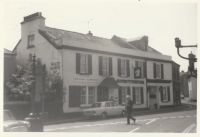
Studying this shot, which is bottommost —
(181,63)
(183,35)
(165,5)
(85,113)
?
(85,113)

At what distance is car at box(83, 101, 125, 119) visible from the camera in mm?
15188

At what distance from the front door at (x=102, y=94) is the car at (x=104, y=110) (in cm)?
128

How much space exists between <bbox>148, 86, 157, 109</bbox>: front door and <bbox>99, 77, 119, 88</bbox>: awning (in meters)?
1.84

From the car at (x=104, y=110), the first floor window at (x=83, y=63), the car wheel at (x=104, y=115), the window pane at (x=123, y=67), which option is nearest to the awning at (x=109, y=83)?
the window pane at (x=123, y=67)

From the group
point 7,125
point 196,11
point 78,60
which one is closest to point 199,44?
point 196,11

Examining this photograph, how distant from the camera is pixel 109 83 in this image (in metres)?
17.6

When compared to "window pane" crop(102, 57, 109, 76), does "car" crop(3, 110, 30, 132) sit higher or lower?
lower

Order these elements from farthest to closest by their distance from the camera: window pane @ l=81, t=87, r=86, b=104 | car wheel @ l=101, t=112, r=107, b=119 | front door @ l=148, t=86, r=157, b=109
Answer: front door @ l=148, t=86, r=157, b=109, window pane @ l=81, t=87, r=86, b=104, car wheel @ l=101, t=112, r=107, b=119

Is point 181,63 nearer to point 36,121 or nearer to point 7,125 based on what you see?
point 36,121

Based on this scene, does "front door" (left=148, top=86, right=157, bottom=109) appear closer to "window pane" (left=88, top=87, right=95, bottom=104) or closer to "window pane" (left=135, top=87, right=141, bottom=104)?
"window pane" (left=135, top=87, right=141, bottom=104)

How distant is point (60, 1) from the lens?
30.5ft

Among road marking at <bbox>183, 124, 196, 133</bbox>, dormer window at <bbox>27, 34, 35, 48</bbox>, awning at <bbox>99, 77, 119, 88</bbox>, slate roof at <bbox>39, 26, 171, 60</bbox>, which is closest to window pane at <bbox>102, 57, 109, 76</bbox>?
awning at <bbox>99, 77, 119, 88</bbox>

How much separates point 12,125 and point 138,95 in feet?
32.6

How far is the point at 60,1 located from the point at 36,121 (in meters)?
3.06
